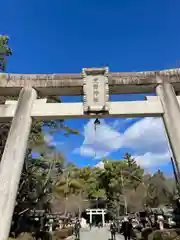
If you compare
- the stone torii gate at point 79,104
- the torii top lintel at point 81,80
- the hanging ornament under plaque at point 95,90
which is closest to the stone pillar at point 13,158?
the stone torii gate at point 79,104

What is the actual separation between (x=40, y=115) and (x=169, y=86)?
4.28 metres

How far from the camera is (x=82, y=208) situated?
4616cm

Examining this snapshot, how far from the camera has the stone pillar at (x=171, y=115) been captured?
5957 millimetres

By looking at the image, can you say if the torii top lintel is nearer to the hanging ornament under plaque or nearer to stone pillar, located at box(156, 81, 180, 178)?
the hanging ornament under plaque

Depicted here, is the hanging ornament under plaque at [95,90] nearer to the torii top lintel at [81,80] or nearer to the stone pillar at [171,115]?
the torii top lintel at [81,80]

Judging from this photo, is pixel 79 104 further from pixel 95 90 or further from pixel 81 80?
pixel 81 80

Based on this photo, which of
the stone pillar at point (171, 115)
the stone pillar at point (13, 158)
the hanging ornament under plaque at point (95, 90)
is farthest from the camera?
the hanging ornament under plaque at point (95, 90)

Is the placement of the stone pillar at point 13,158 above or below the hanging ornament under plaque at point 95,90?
below

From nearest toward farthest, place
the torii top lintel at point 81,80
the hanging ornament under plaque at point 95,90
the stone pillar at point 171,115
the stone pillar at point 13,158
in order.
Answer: the stone pillar at point 13,158 < the stone pillar at point 171,115 < the hanging ornament under plaque at point 95,90 < the torii top lintel at point 81,80

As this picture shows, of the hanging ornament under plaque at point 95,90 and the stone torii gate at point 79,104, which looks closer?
the stone torii gate at point 79,104

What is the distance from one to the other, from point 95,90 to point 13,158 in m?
3.22

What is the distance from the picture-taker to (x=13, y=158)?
19.3 feet

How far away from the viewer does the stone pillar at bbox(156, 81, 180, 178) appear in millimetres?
5957

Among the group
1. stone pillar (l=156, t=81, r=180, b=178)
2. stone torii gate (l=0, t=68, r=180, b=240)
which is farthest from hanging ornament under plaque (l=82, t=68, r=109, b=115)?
stone pillar (l=156, t=81, r=180, b=178)
